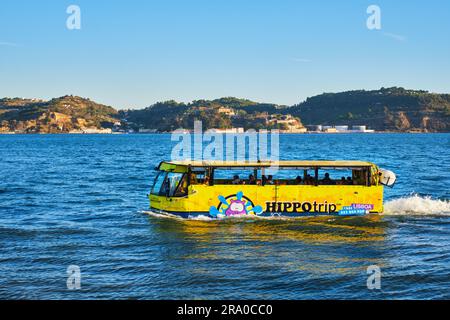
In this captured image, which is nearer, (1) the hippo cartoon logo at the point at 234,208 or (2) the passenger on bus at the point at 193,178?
(1) the hippo cartoon logo at the point at 234,208

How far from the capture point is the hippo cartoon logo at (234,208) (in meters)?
28.2

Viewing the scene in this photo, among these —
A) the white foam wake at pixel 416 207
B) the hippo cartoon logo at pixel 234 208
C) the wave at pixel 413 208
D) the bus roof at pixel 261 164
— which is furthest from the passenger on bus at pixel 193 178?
the white foam wake at pixel 416 207

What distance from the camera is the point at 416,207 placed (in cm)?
3241

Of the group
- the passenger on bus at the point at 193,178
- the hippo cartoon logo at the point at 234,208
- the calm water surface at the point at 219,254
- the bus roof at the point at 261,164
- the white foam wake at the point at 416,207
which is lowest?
the calm water surface at the point at 219,254

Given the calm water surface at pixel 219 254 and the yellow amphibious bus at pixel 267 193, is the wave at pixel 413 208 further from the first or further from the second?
the yellow amphibious bus at pixel 267 193

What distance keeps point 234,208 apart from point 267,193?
1.70 metres

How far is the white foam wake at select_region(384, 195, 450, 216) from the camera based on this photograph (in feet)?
103

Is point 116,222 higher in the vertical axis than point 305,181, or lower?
lower

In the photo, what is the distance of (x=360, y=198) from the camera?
28562 millimetres

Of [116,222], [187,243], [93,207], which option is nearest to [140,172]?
Answer: [93,207]

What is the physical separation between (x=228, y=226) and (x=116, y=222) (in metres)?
6.06
